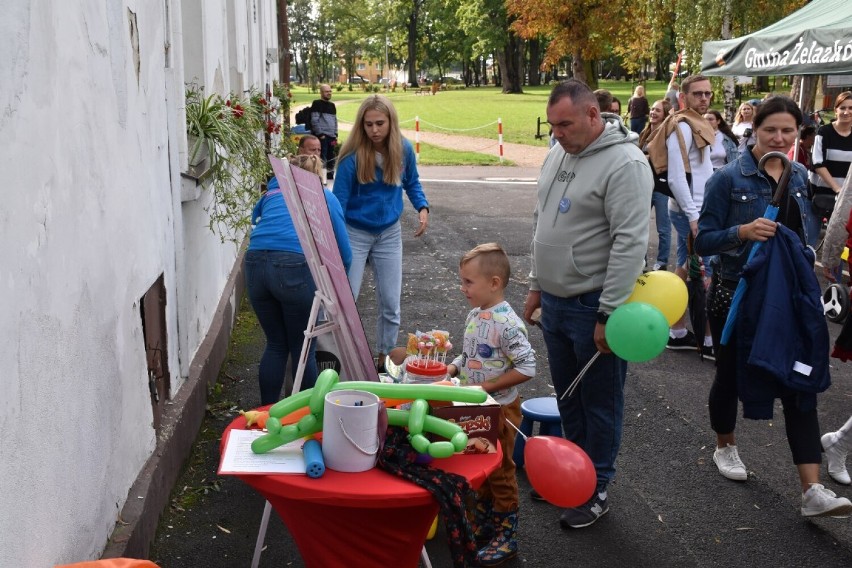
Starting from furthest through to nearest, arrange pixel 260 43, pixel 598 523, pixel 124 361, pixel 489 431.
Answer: pixel 260 43 < pixel 598 523 < pixel 124 361 < pixel 489 431

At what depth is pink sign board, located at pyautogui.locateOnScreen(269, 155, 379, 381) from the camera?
3461mm

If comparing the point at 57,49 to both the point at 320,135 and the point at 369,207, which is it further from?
the point at 320,135

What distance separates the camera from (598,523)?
4.32 m

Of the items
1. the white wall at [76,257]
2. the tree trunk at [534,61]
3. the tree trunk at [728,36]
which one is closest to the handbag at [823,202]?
the white wall at [76,257]

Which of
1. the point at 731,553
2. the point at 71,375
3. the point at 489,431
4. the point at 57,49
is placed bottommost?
the point at 731,553

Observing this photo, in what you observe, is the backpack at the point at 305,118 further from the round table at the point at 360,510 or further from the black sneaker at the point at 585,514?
the round table at the point at 360,510

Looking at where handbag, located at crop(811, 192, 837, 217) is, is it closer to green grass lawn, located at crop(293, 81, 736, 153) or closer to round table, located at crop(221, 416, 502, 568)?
round table, located at crop(221, 416, 502, 568)

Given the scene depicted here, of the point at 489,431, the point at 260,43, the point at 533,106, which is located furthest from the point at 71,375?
the point at 533,106

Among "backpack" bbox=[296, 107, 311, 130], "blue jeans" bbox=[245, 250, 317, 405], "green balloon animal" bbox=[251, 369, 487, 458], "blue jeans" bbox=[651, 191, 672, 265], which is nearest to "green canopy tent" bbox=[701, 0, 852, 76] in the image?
"blue jeans" bbox=[651, 191, 672, 265]

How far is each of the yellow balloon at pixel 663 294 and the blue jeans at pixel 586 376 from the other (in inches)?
7.7

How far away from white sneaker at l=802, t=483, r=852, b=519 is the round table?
80.4 inches

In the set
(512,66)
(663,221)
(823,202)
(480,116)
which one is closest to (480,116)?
(480,116)

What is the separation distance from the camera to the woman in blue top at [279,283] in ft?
15.5

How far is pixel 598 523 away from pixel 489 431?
1589mm
